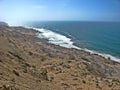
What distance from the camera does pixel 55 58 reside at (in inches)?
2418

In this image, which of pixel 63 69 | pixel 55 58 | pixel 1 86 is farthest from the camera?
pixel 55 58

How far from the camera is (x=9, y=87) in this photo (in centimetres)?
2694

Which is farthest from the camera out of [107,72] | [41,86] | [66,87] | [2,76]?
[107,72]

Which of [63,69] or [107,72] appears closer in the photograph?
[63,69]

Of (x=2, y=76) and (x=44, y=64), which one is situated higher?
(x=2, y=76)

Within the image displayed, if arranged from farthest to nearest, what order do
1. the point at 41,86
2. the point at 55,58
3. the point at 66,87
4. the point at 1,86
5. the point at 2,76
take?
the point at 55,58 → the point at 66,87 → the point at 41,86 → the point at 2,76 → the point at 1,86

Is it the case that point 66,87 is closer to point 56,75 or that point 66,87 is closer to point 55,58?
point 56,75

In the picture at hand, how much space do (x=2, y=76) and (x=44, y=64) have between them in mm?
23114

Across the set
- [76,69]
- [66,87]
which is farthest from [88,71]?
[66,87]

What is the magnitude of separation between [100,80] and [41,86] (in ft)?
53.0

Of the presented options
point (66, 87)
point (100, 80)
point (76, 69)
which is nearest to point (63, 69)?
point (76, 69)

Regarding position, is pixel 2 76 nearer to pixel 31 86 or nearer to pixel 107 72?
pixel 31 86

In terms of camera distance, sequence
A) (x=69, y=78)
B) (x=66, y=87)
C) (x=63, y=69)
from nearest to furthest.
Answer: (x=66, y=87) < (x=69, y=78) < (x=63, y=69)

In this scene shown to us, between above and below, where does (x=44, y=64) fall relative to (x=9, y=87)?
below
